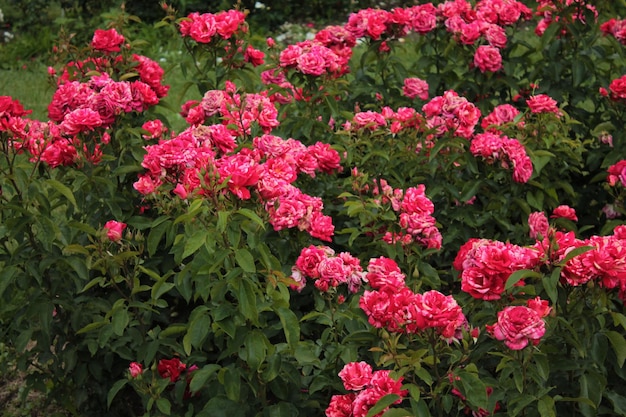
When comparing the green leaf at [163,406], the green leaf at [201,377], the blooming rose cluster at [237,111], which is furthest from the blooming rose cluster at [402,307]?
the blooming rose cluster at [237,111]

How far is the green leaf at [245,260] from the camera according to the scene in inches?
91.2

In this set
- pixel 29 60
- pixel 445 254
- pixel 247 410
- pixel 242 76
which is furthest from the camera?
pixel 29 60

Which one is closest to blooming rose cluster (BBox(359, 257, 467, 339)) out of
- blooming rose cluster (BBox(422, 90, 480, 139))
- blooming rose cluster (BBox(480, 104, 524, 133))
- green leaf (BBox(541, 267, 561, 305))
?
green leaf (BBox(541, 267, 561, 305))

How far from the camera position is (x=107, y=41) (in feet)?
11.8

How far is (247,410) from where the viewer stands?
8.62ft

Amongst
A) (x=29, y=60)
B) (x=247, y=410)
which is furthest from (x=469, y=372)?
(x=29, y=60)

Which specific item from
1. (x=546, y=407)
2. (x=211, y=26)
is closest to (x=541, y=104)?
(x=211, y=26)

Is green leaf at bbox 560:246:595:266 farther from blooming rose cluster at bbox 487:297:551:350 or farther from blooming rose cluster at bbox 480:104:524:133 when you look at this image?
blooming rose cluster at bbox 480:104:524:133

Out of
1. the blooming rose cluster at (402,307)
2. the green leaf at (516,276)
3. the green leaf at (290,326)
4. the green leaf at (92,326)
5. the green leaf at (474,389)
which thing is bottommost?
the green leaf at (92,326)

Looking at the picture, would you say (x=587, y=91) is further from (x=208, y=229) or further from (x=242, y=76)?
(x=208, y=229)

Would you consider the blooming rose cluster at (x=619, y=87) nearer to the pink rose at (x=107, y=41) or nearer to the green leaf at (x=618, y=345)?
the green leaf at (x=618, y=345)

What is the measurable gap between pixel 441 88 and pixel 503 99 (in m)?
0.29

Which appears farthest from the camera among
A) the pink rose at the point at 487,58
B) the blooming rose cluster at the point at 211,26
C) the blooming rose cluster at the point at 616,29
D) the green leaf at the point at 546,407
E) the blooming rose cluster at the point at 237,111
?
the blooming rose cluster at the point at 616,29

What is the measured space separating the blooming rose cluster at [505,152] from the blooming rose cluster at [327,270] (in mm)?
874
